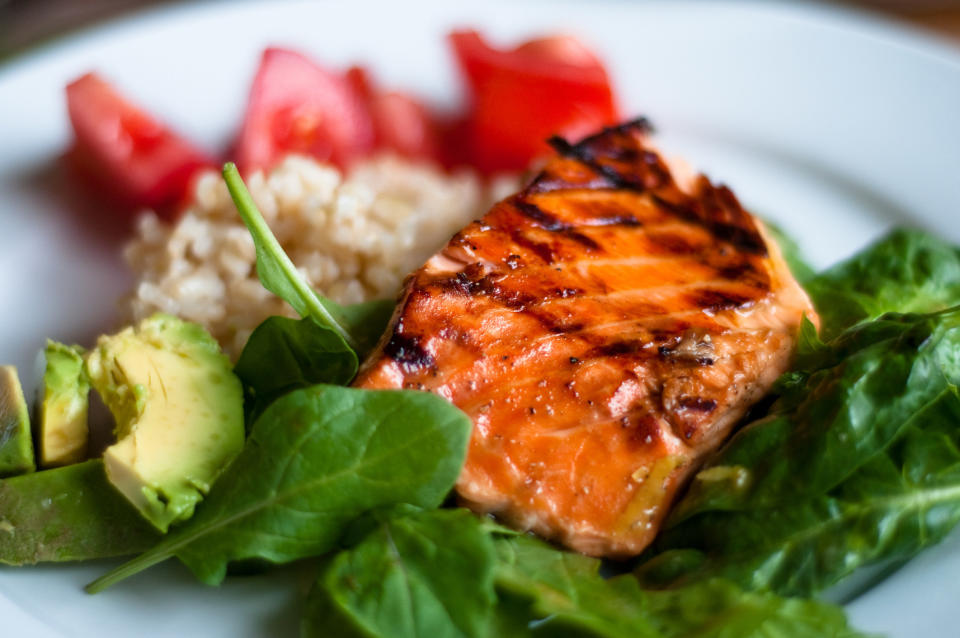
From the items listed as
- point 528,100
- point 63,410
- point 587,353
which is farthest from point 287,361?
point 528,100

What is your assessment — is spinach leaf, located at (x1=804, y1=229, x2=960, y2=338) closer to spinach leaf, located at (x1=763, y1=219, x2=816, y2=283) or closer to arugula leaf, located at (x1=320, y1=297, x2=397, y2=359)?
spinach leaf, located at (x1=763, y1=219, x2=816, y2=283)

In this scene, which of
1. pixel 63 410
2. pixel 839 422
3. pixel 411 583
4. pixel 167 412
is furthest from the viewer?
pixel 63 410

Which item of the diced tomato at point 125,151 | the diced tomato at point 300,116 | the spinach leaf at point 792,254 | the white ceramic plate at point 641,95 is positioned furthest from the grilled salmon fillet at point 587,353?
the diced tomato at point 125,151

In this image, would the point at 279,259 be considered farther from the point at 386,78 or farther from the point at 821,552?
the point at 386,78

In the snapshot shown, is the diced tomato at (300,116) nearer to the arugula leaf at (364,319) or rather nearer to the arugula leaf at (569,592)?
the arugula leaf at (364,319)

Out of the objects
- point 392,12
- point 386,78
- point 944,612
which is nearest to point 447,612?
point 944,612

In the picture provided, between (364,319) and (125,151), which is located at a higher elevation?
(125,151)

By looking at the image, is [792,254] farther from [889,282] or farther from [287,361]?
[287,361]
